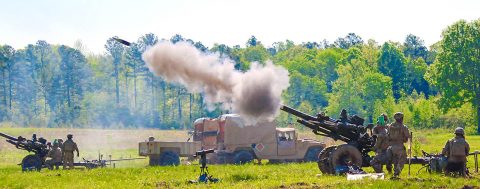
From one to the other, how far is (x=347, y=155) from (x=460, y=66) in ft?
194

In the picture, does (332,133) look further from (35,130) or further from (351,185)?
(35,130)

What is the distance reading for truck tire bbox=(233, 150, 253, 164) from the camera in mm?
37750

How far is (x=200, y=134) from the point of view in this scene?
40500mm

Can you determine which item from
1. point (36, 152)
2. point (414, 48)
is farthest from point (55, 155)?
point (414, 48)

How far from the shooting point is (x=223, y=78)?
30422mm

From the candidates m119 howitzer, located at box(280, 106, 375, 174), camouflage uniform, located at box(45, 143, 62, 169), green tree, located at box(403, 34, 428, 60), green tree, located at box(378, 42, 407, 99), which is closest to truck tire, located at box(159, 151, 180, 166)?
camouflage uniform, located at box(45, 143, 62, 169)

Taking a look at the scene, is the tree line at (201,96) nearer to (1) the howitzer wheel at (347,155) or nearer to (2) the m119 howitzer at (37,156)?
(2) the m119 howitzer at (37,156)

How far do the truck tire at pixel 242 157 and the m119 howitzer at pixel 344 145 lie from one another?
10.2 meters

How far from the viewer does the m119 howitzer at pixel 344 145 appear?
26.4 m

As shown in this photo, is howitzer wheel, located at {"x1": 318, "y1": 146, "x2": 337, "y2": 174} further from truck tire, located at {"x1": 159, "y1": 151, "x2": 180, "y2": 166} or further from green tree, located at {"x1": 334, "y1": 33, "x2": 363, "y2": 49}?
green tree, located at {"x1": 334, "y1": 33, "x2": 363, "y2": 49}

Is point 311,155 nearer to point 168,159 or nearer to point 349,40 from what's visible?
point 168,159

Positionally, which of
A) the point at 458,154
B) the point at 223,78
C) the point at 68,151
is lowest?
the point at 68,151

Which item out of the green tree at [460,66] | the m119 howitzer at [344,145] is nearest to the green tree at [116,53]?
the green tree at [460,66]

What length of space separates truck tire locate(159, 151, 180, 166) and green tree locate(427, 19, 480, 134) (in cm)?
5010
